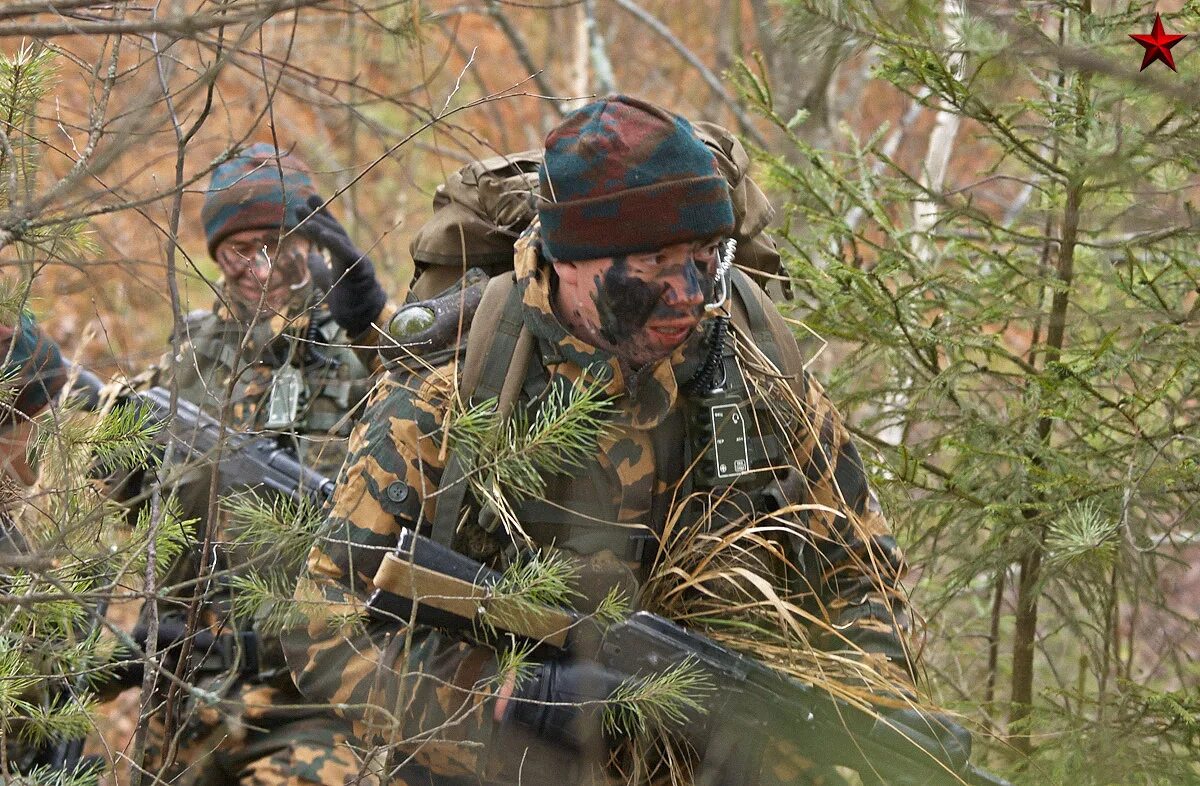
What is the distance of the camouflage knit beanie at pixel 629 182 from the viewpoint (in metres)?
2.66

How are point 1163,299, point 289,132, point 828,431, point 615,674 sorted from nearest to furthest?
1. point 615,674
2. point 828,431
3. point 1163,299
4. point 289,132

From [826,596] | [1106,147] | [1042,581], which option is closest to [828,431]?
[826,596]

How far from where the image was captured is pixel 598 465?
9.41ft

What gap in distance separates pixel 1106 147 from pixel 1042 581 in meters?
1.07

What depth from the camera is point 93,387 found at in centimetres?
413

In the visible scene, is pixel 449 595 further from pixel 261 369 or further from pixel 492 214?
pixel 261 369

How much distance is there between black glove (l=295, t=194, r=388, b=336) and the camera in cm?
426

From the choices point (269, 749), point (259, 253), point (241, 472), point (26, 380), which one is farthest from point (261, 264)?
point (269, 749)

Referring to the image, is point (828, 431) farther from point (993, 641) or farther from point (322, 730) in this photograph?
point (322, 730)

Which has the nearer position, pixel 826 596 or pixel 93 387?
pixel 826 596

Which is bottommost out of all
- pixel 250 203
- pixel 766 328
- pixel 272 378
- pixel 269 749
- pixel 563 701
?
pixel 269 749

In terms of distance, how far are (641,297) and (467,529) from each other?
2.16 feet

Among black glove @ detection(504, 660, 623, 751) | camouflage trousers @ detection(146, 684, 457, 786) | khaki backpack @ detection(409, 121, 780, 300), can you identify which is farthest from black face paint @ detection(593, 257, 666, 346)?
camouflage trousers @ detection(146, 684, 457, 786)

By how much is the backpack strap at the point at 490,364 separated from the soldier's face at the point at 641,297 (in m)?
0.13
